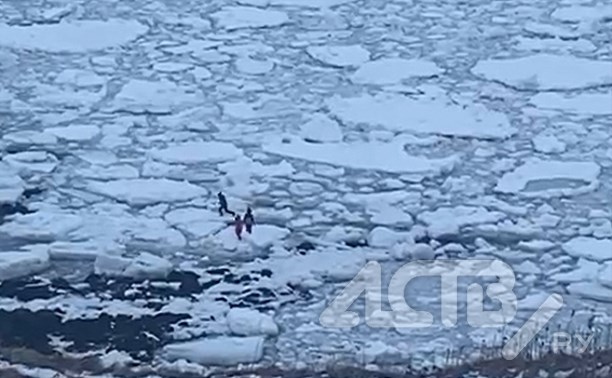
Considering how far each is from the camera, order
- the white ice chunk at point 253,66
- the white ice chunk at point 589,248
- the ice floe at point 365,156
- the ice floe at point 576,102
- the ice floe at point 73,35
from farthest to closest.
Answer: the ice floe at point 73,35 < the white ice chunk at point 253,66 < the ice floe at point 576,102 < the ice floe at point 365,156 < the white ice chunk at point 589,248

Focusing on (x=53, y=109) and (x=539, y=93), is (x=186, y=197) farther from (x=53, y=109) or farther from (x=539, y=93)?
(x=539, y=93)

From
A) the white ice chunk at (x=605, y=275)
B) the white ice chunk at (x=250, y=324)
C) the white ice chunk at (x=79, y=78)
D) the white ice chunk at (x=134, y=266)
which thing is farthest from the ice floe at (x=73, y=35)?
the white ice chunk at (x=605, y=275)

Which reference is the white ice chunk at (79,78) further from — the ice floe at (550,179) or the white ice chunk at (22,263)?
the ice floe at (550,179)

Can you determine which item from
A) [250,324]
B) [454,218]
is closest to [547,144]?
[454,218]

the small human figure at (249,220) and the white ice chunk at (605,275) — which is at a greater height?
the small human figure at (249,220)

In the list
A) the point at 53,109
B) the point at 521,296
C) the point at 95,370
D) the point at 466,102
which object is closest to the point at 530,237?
the point at 521,296
